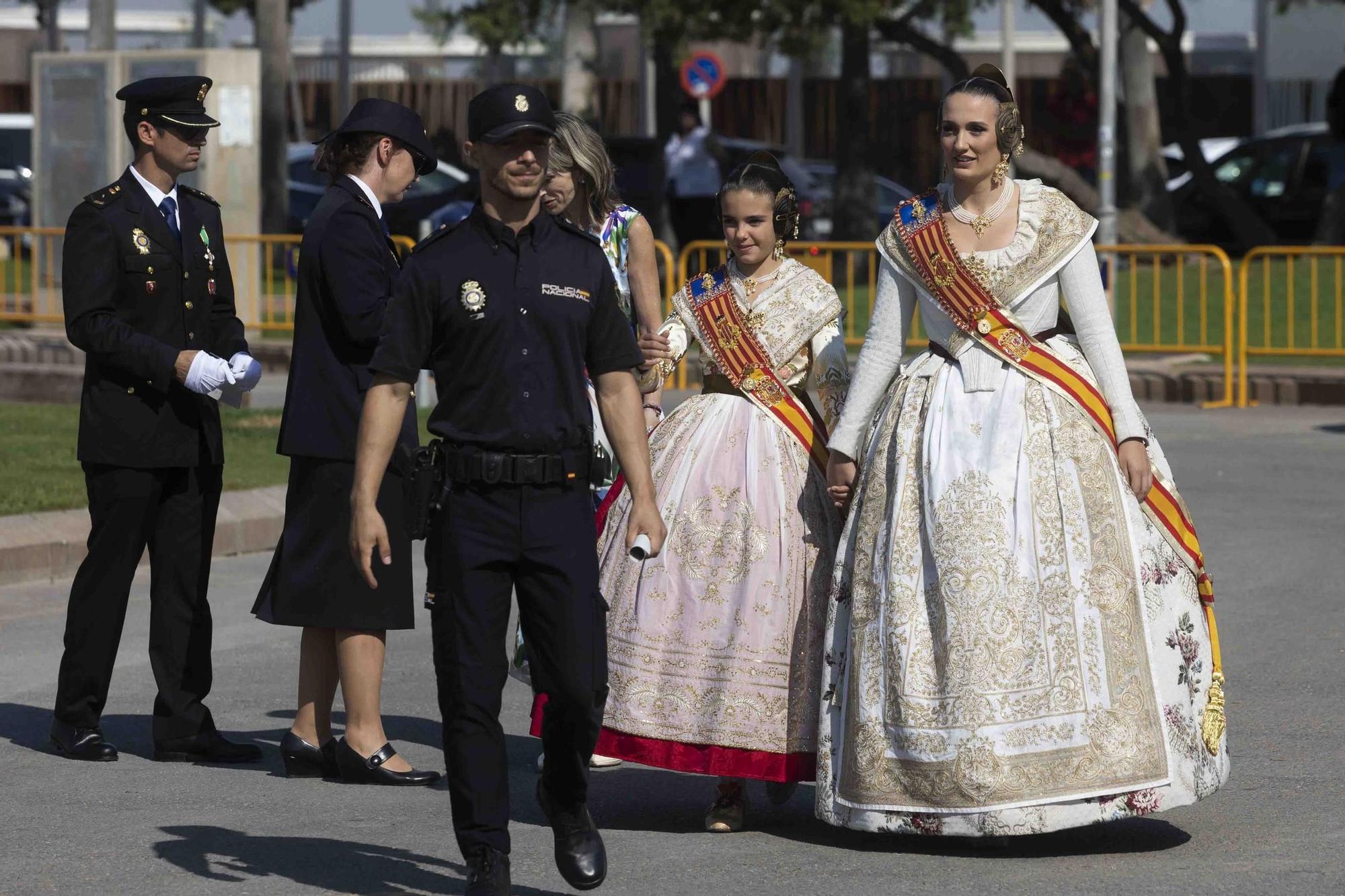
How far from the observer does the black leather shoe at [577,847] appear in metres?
4.99

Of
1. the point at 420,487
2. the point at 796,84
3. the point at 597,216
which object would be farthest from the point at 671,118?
the point at 420,487

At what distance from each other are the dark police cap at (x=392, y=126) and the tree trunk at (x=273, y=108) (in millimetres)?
22044

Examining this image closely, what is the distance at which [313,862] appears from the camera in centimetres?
550

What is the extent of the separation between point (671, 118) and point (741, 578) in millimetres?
24106

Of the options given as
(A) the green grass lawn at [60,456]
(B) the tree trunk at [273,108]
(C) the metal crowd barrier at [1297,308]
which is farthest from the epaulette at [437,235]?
(B) the tree trunk at [273,108]

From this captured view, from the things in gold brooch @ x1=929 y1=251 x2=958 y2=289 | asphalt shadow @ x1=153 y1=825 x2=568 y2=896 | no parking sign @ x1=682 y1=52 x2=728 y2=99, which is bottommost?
asphalt shadow @ x1=153 y1=825 x2=568 y2=896

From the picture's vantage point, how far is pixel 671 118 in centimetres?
2941

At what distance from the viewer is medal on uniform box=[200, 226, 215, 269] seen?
687 cm

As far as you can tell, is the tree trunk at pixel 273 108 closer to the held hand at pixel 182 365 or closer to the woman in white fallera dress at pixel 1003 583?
the held hand at pixel 182 365

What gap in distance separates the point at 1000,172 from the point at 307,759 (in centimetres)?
254

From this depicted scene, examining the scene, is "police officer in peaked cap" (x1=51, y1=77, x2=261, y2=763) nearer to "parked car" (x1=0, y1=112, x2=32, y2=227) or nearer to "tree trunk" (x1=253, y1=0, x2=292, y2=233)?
"tree trunk" (x1=253, y1=0, x2=292, y2=233)

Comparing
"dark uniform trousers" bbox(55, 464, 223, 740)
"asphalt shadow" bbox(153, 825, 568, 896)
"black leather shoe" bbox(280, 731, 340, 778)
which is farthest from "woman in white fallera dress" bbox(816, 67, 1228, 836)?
"dark uniform trousers" bbox(55, 464, 223, 740)

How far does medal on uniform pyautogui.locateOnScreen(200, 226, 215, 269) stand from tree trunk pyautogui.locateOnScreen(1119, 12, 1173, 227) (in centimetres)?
1928

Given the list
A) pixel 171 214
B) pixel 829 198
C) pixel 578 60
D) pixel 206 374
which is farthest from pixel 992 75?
pixel 829 198
